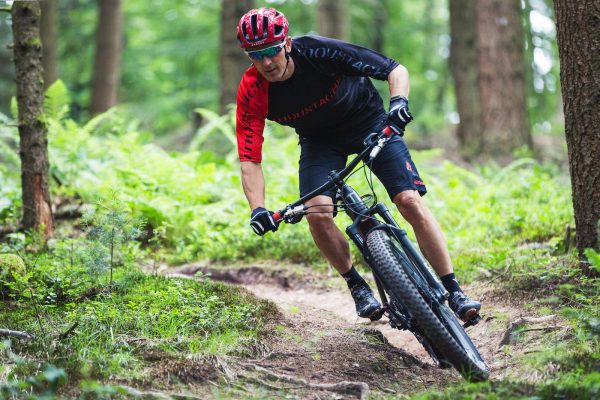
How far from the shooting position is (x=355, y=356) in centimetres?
534

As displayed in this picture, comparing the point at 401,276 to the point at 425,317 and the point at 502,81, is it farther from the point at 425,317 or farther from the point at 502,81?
the point at 502,81

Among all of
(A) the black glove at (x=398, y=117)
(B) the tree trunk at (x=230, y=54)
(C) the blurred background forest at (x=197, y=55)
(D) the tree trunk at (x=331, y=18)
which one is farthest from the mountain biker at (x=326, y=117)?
(C) the blurred background forest at (x=197, y=55)

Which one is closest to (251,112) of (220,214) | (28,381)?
(28,381)

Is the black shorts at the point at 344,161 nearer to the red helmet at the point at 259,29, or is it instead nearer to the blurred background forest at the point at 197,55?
the red helmet at the point at 259,29

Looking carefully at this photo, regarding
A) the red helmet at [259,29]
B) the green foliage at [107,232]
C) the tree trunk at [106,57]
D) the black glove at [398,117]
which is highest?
the tree trunk at [106,57]

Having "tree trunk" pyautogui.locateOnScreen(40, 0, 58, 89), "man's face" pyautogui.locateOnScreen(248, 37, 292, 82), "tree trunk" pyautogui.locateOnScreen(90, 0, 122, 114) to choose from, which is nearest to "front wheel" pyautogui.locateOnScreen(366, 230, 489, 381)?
"man's face" pyautogui.locateOnScreen(248, 37, 292, 82)

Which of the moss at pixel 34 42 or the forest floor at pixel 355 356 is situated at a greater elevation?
the moss at pixel 34 42

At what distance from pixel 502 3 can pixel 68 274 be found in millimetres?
11653

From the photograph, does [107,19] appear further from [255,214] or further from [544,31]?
[255,214]

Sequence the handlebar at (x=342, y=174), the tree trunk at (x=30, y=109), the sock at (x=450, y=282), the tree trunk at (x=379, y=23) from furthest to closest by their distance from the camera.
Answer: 1. the tree trunk at (x=379, y=23)
2. the tree trunk at (x=30, y=109)
3. the sock at (x=450, y=282)
4. the handlebar at (x=342, y=174)

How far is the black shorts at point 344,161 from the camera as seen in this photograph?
5305 millimetres

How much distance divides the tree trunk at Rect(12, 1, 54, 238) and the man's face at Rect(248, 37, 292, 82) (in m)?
3.18

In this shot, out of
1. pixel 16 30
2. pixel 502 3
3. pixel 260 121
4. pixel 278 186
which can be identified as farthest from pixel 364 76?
pixel 502 3

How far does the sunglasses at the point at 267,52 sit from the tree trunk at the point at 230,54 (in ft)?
30.9
